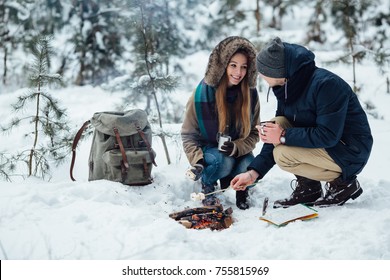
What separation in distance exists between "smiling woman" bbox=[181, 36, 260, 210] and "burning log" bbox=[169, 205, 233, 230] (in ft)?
0.83

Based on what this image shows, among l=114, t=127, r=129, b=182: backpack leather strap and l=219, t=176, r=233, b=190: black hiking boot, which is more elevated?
l=114, t=127, r=129, b=182: backpack leather strap

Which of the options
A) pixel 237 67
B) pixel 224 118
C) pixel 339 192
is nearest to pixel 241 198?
pixel 224 118

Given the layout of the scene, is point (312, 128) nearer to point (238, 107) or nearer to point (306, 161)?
point (306, 161)

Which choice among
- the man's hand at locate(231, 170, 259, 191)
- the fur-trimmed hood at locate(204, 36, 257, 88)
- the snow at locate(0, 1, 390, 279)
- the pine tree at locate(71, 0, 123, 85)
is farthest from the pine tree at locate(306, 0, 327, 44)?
the man's hand at locate(231, 170, 259, 191)

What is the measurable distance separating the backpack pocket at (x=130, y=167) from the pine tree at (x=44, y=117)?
86 centimetres

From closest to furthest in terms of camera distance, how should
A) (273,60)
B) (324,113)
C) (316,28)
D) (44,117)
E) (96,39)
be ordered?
(324,113) → (273,60) → (44,117) → (96,39) → (316,28)

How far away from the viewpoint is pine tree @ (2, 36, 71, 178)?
397cm

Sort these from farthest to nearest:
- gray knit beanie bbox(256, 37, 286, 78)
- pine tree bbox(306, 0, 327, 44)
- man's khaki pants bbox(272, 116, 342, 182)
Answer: pine tree bbox(306, 0, 327, 44), man's khaki pants bbox(272, 116, 342, 182), gray knit beanie bbox(256, 37, 286, 78)

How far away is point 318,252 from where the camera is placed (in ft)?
7.61

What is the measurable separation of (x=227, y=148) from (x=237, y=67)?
66 centimetres

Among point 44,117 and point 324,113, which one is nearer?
point 324,113

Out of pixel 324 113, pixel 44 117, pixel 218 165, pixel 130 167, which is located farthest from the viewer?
pixel 44 117

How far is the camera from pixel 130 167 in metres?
3.60

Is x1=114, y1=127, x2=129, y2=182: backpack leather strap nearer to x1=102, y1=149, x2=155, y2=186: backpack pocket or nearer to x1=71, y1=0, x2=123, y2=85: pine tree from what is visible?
x1=102, y1=149, x2=155, y2=186: backpack pocket
